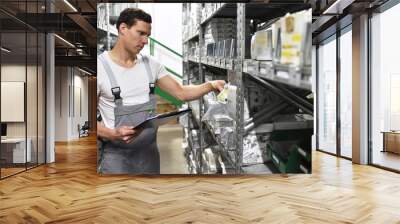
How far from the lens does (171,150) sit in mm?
5523

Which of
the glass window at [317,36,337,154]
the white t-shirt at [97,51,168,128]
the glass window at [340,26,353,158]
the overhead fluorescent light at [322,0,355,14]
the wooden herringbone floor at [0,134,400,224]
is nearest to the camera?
the wooden herringbone floor at [0,134,400,224]

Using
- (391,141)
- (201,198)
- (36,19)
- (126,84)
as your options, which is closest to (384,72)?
(391,141)

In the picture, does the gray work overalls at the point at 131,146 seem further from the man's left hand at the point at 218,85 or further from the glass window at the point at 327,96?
the glass window at the point at 327,96

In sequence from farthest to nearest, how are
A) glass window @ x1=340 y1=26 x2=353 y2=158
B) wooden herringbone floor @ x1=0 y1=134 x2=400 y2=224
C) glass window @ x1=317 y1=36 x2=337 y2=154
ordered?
glass window @ x1=317 y1=36 x2=337 y2=154
glass window @ x1=340 y1=26 x2=353 y2=158
wooden herringbone floor @ x1=0 y1=134 x2=400 y2=224

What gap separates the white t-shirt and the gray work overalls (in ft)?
0.14

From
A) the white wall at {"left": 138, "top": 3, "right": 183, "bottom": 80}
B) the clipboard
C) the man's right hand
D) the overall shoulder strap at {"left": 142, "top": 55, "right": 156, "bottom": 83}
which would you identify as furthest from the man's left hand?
the man's right hand

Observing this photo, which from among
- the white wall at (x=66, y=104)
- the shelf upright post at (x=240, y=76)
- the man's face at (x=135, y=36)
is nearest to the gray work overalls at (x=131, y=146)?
the man's face at (x=135, y=36)

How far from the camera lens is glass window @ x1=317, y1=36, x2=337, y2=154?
30.5 feet

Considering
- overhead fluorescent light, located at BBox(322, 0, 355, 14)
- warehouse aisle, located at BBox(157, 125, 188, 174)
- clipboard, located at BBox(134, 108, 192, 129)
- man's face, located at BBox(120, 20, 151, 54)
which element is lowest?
warehouse aisle, located at BBox(157, 125, 188, 174)

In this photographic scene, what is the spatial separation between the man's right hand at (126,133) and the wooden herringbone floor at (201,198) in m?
0.59

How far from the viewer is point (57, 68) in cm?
1405

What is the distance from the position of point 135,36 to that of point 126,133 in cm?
128

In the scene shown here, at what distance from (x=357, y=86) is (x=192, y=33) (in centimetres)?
360

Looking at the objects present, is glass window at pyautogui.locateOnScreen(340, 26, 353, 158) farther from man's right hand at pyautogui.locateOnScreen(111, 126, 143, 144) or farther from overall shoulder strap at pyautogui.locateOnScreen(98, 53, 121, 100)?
overall shoulder strap at pyautogui.locateOnScreen(98, 53, 121, 100)
